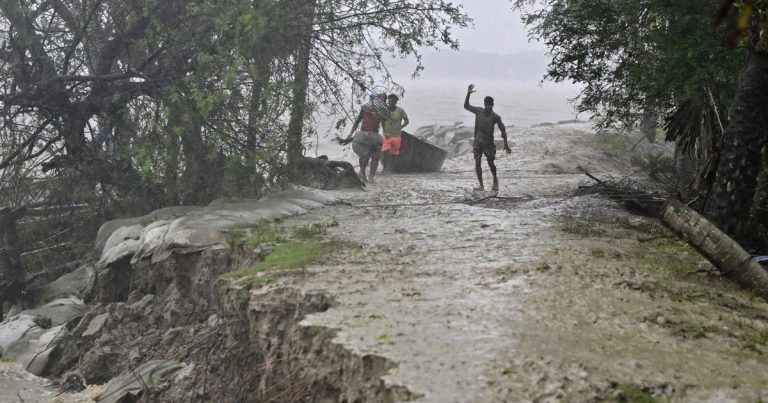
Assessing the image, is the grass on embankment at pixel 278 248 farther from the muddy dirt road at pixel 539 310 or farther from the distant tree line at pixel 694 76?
the distant tree line at pixel 694 76

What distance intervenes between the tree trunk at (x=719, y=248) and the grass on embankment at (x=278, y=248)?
3.42 meters

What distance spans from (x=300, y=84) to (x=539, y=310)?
26.1ft

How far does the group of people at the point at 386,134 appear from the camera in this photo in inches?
506

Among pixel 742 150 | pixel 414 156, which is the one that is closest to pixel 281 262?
pixel 742 150

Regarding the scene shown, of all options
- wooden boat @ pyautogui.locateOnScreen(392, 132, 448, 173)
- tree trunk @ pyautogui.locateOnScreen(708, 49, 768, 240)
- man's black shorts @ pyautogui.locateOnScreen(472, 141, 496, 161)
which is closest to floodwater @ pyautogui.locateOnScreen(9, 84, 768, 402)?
tree trunk @ pyautogui.locateOnScreen(708, 49, 768, 240)

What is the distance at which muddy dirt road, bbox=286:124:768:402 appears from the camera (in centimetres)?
410

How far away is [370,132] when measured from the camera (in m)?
14.8

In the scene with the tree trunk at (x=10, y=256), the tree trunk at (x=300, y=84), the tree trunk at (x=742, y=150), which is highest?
the tree trunk at (x=300, y=84)

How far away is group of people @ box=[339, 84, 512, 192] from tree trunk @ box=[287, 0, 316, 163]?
155 centimetres

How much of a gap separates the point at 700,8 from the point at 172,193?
8.09 metres

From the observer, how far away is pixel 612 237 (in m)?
8.29

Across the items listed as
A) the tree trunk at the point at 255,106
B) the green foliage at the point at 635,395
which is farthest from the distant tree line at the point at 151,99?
the green foliage at the point at 635,395

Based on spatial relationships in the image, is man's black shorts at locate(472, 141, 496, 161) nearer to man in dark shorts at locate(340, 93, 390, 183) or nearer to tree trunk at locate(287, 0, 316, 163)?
man in dark shorts at locate(340, 93, 390, 183)

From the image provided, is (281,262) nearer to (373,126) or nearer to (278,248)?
(278,248)
